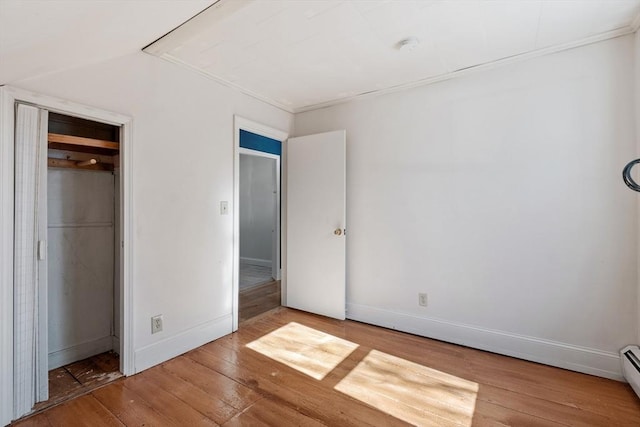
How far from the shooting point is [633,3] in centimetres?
179

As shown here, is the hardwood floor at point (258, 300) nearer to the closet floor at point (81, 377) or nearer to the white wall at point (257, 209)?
the closet floor at point (81, 377)

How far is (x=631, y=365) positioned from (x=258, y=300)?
3.50 metres

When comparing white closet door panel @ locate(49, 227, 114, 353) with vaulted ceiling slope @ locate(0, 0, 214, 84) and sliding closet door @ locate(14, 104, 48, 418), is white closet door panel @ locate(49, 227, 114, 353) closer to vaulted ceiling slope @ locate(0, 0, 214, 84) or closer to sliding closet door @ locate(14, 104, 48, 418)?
sliding closet door @ locate(14, 104, 48, 418)

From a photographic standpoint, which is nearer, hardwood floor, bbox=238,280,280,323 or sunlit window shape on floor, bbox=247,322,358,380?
sunlit window shape on floor, bbox=247,322,358,380

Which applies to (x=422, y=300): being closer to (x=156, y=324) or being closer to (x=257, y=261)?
(x=156, y=324)

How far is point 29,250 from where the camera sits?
174 centimetres

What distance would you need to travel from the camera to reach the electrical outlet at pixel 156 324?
231 centimetres

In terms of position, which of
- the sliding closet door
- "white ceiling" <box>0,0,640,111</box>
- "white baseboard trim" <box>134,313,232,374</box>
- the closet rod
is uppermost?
"white ceiling" <box>0,0,640,111</box>

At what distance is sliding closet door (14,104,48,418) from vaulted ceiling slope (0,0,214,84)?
0.29 meters

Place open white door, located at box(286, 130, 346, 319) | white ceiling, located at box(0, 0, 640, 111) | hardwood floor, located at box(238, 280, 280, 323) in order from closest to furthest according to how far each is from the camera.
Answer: white ceiling, located at box(0, 0, 640, 111), open white door, located at box(286, 130, 346, 319), hardwood floor, located at box(238, 280, 280, 323)

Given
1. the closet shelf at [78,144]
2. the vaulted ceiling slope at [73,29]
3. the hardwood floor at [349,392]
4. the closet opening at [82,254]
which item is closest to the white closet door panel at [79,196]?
the closet opening at [82,254]

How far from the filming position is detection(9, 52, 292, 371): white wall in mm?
2150

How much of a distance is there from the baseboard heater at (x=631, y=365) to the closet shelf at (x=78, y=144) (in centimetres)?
381

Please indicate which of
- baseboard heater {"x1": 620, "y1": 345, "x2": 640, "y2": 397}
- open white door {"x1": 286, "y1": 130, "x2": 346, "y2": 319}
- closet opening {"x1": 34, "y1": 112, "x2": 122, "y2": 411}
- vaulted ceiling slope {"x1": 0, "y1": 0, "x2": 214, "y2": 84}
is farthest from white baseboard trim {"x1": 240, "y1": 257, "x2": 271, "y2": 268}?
baseboard heater {"x1": 620, "y1": 345, "x2": 640, "y2": 397}
